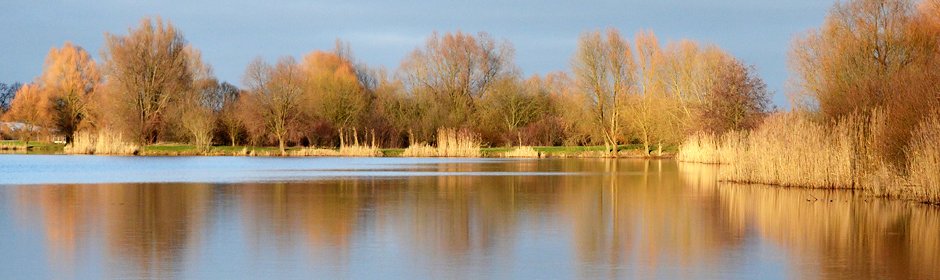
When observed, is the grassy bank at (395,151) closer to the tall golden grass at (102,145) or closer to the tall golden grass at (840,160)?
the tall golden grass at (102,145)

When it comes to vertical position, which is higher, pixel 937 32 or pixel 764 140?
pixel 937 32

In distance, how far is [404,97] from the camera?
176 feet

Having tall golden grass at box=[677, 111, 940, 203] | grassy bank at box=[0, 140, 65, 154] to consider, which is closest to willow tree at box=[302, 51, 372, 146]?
grassy bank at box=[0, 140, 65, 154]

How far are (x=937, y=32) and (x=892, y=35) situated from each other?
1.53 metres

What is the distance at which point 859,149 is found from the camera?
17078mm

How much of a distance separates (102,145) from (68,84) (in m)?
14.7

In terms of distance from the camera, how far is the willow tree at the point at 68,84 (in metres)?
53.6

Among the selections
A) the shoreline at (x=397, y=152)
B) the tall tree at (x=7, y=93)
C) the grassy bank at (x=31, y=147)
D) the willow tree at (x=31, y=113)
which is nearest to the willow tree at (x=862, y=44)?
the shoreline at (x=397, y=152)

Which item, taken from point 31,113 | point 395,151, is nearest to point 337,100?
point 395,151

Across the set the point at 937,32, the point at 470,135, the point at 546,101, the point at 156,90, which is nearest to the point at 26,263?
the point at 937,32

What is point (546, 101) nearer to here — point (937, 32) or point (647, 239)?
point (937, 32)

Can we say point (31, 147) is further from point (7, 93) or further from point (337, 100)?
point (7, 93)

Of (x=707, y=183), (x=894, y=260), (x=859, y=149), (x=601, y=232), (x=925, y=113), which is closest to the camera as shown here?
(x=894, y=260)

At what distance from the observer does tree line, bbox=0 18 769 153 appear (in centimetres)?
4344
